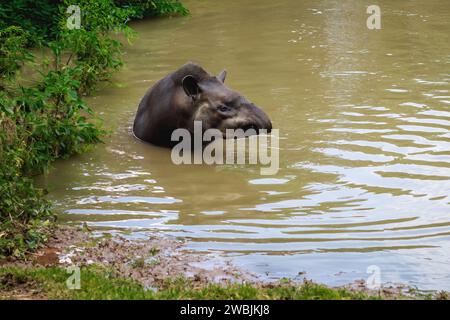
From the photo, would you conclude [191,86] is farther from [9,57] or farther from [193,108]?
[9,57]

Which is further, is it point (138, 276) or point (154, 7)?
point (154, 7)

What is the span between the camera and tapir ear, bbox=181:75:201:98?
11.4 meters

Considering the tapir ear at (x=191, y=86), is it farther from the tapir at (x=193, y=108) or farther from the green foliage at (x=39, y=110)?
the green foliage at (x=39, y=110)

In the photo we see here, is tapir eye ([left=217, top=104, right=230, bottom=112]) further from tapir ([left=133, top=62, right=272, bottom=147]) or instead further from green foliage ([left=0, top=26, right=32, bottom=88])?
green foliage ([left=0, top=26, right=32, bottom=88])

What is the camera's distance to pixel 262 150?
11477mm

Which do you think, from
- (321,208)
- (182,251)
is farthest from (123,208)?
(321,208)

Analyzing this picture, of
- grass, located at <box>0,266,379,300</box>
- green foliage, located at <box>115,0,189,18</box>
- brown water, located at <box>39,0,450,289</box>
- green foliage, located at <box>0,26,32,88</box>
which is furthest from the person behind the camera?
green foliage, located at <box>115,0,189,18</box>

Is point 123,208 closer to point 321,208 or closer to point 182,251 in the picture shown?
point 182,251

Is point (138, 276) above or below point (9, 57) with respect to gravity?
below

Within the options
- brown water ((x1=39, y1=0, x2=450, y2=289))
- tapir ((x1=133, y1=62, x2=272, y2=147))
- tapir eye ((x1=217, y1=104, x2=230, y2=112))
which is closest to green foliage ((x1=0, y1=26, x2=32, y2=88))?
brown water ((x1=39, y1=0, x2=450, y2=289))

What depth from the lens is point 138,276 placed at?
7.68 meters

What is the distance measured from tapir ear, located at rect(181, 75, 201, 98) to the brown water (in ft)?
2.75

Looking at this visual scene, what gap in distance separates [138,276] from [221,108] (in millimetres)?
4004

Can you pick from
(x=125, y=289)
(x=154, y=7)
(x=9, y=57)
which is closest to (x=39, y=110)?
(x=9, y=57)
